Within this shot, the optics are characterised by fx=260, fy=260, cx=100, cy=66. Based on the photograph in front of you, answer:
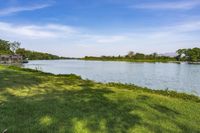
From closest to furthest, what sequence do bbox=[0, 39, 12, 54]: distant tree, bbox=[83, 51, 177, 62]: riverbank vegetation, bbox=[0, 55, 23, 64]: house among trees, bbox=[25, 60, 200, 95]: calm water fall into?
1. bbox=[25, 60, 200, 95]: calm water
2. bbox=[0, 55, 23, 64]: house among trees
3. bbox=[0, 39, 12, 54]: distant tree
4. bbox=[83, 51, 177, 62]: riverbank vegetation

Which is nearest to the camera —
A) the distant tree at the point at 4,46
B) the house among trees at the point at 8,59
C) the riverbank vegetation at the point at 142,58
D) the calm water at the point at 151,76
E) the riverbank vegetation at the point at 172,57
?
the calm water at the point at 151,76

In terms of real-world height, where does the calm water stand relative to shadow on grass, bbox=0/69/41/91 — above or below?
below

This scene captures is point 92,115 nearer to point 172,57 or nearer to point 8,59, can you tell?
point 8,59

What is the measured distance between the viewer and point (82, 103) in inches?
378

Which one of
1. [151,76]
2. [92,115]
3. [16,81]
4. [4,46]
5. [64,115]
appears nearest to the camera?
[64,115]

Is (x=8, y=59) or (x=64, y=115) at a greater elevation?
(x=64, y=115)

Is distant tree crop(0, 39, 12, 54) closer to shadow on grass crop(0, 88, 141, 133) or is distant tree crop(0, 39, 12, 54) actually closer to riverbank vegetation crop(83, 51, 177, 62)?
riverbank vegetation crop(83, 51, 177, 62)

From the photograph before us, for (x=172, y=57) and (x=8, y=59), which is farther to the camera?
(x=172, y=57)

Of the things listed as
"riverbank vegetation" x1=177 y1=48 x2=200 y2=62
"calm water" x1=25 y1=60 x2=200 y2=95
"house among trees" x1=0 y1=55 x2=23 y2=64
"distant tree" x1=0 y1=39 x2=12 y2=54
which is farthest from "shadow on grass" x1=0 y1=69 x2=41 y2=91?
"riverbank vegetation" x1=177 y1=48 x2=200 y2=62

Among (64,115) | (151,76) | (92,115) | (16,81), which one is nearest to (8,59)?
(151,76)

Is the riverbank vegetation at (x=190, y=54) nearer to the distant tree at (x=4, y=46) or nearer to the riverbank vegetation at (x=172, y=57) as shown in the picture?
the riverbank vegetation at (x=172, y=57)

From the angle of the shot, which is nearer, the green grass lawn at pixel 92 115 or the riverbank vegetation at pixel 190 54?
the green grass lawn at pixel 92 115

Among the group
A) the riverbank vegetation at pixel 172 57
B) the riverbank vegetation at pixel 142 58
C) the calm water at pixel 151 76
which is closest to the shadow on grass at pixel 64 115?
the calm water at pixel 151 76

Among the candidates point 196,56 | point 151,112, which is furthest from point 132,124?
point 196,56
